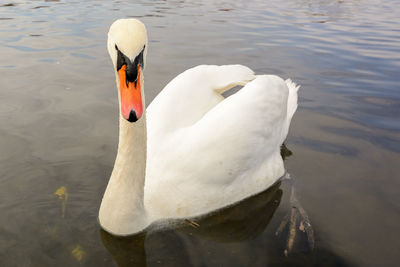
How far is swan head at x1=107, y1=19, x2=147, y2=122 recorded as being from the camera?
251cm

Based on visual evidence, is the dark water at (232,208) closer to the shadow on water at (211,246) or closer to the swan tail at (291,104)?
the shadow on water at (211,246)

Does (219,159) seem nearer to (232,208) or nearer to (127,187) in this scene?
(232,208)

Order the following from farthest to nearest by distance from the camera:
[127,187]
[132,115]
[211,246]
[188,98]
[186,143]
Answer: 1. [188,98]
2. [186,143]
3. [211,246]
4. [127,187]
5. [132,115]

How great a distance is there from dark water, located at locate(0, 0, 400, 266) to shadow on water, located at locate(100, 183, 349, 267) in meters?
0.01

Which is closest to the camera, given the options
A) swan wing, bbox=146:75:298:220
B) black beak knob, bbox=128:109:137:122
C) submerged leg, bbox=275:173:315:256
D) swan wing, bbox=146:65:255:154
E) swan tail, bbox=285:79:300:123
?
black beak knob, bbox=128:109:137:122

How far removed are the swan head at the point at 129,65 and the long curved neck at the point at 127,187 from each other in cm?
48

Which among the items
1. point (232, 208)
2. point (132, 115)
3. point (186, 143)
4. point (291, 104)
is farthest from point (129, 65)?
point (291, 104)

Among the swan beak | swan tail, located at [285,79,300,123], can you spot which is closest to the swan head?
the swan beak

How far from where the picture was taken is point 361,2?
1973 cm

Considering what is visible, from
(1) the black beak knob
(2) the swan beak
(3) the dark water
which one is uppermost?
(2) the swan beak

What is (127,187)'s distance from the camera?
3.12m

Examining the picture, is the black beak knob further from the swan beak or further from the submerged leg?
the submerged leg

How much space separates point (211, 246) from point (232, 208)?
1.91 feet

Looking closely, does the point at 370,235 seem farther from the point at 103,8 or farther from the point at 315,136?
the point at 103,8
